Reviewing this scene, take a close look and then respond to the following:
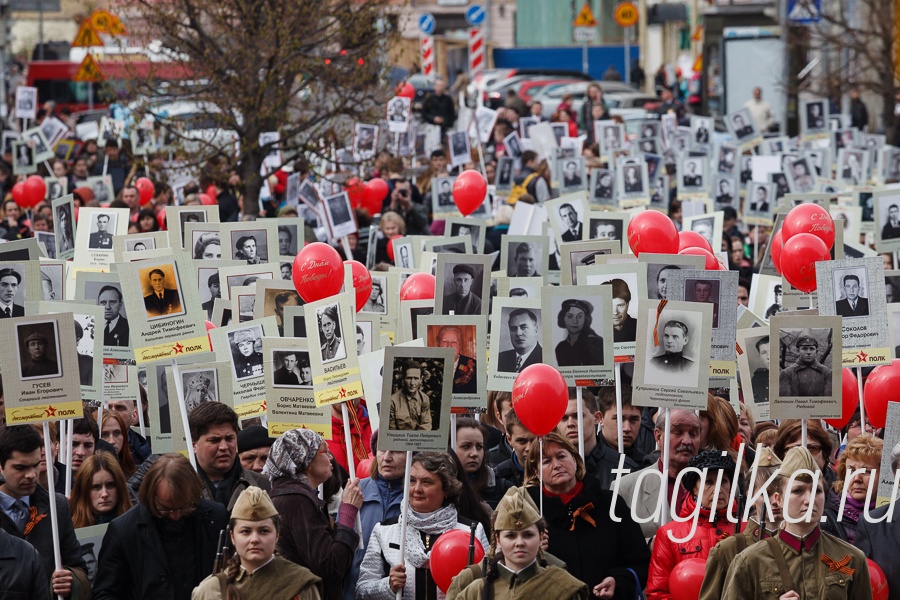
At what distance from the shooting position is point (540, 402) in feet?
25.3

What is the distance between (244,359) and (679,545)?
3.00 m

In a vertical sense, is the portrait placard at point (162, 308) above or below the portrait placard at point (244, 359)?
above

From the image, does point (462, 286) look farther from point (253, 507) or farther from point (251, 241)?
point (253, 507)

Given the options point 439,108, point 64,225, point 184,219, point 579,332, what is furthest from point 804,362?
point 439,108

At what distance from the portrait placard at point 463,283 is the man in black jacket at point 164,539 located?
3.42 meters

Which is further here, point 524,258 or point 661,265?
point 524,258

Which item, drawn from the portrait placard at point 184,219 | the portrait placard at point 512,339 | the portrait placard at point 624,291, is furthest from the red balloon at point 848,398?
the portrait placard at point 184,219

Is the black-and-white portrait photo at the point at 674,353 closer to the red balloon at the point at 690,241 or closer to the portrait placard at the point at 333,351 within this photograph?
the portrait placard at the point at 333,351

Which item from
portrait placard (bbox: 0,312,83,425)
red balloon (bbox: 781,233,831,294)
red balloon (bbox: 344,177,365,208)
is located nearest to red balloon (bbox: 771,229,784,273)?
red balloon (bbox: 781,233,831,294)

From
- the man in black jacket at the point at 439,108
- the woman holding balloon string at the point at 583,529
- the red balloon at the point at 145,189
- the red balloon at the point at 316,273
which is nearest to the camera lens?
the woman holding balloon string at the point at 583,529

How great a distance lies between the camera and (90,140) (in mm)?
24234

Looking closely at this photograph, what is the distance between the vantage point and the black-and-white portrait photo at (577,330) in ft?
28.4

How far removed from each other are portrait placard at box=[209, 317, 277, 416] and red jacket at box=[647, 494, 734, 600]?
2721 millimetres

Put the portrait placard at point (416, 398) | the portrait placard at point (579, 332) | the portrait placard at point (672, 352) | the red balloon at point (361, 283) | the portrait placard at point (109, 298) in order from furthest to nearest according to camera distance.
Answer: the red balloon at point (361, 283) < the portrait placard at point (109, 298) < the portrait placard at point (579, 332) < the portrait placard at point (672, 352) < the portrait placard at point (416, 398)
